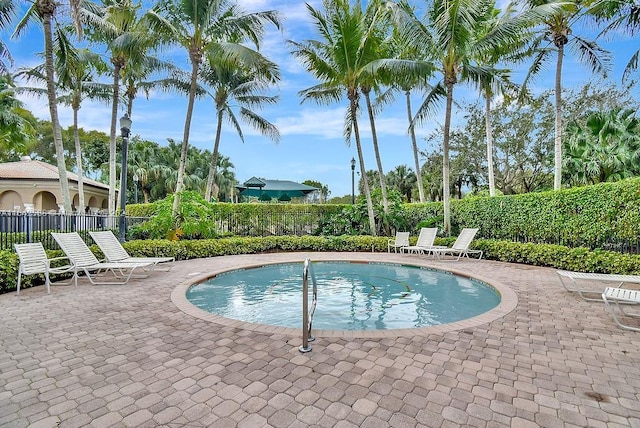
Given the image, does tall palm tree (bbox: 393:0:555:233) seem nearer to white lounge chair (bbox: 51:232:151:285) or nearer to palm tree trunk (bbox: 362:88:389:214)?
palm tree trunk (bbox: 362:88:389:214)

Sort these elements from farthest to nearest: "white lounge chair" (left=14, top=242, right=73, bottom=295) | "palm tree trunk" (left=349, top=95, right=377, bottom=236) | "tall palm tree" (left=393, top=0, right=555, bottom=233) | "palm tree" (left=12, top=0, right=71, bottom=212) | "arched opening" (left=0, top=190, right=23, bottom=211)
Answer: "arched opening" (left=0, top=190, right=23, bottom=211), "palm tree trunk" (left=349, top=95, right=377, bottom=236), "tall palm tree" (left=393, top=0, right=555, bottom=233), "palm tree" (left=12, top=0, right=71, bottom=212), "white lounge chair" (left=14, top=242, right=73, bottom=295)

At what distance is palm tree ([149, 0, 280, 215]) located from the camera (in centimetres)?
1130

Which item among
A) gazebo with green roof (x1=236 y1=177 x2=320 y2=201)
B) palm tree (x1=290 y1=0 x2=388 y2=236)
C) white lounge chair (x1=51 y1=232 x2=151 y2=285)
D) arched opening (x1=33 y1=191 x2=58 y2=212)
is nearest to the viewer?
white lounge chair (x1=51 y1=232 x2=151 y2=285)

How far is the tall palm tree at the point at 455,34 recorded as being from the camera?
34.4 ft

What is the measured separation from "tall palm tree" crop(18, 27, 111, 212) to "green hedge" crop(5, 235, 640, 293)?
6.53 meters

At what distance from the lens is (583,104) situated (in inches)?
729

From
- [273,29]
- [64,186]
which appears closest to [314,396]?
[64,186]

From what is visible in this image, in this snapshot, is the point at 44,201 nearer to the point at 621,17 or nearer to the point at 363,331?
the point at 363,331

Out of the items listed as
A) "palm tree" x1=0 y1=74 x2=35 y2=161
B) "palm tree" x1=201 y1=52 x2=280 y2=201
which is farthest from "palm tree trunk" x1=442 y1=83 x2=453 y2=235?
"palm tree" x1=0 y1=74 x2=35 y2=161

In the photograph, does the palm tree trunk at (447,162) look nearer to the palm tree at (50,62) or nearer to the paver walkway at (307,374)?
the paver walkway at (307,374)

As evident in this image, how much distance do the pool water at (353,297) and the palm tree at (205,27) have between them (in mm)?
6067

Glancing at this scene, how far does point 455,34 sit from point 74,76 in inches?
616

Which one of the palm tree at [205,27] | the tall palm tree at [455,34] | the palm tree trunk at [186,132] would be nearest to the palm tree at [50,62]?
the palm tree at [205,27]

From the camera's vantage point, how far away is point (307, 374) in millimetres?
2938
